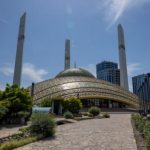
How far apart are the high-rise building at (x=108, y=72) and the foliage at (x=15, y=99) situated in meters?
132

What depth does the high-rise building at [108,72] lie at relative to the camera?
6171 inches

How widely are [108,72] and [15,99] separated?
13741cm

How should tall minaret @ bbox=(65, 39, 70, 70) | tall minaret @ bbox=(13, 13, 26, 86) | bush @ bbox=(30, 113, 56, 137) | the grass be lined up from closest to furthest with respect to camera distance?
the grass → bush @ bbox=(30, 113, 56, 137) → tall minaret @ bbox=(13, 13, 26, 86) → tall minaret @ bbox=(65, 39, 70, 70)

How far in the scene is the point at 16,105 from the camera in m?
25.8

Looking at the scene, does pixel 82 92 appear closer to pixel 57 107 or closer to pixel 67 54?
pixel 57 107

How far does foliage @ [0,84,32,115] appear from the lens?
25.6m

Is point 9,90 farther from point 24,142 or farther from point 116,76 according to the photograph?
point 116,76

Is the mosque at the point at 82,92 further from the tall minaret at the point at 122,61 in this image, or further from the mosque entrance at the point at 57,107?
the tall minaret at the point at 122,61

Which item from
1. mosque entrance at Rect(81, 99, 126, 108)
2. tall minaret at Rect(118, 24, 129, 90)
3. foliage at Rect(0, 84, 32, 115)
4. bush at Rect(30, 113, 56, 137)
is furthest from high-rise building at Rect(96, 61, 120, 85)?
bush at Rect(30, 113, 56, 137)

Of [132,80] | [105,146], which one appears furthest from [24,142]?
[132,80]

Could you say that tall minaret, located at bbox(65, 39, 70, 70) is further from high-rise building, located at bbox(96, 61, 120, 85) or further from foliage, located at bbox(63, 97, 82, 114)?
foliage, located at bbox(63, 97, 82, 114)

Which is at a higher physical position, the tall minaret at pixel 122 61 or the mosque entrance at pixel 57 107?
the tall minaret at pixel 122 61

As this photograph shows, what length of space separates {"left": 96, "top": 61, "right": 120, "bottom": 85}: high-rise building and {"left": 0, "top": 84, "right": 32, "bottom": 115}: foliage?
Answer: 131575mm

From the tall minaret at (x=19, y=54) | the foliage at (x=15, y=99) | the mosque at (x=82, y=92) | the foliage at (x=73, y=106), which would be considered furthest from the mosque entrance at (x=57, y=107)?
the tall minaret at (x=19, y=54)
